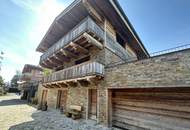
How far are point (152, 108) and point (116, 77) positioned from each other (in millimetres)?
2451

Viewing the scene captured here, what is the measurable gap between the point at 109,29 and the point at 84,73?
15.0 feet

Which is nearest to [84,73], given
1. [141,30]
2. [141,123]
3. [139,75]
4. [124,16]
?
[139,75]

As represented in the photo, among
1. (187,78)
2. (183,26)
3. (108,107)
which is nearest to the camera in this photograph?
(187,78)

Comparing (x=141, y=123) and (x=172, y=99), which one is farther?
(x=141, y=123)

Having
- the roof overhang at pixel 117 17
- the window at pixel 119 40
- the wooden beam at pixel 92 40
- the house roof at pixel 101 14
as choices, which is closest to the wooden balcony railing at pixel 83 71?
the wooden beam at pixel 92 40

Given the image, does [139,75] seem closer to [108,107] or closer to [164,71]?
[164,71]

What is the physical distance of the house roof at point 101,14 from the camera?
8613 mm

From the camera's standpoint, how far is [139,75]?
5832 mm

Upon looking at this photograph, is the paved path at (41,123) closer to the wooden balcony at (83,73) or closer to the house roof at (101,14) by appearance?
the wooden balcony at (83,73)

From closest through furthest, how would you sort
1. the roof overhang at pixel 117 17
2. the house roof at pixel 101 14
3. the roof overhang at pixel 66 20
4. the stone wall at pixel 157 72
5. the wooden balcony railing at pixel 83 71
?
the stone wall at pixel 157 72 < the wooden balcony railing at pixel 83 71 < the roof overhang at pixel 117 17 < the house roof at pixel 101 14 < the roof overhang at pixel 66 20

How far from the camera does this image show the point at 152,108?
589 centimetres

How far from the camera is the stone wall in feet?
15.0

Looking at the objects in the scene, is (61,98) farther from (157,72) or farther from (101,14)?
(157,72)

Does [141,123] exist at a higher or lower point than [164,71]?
lower
